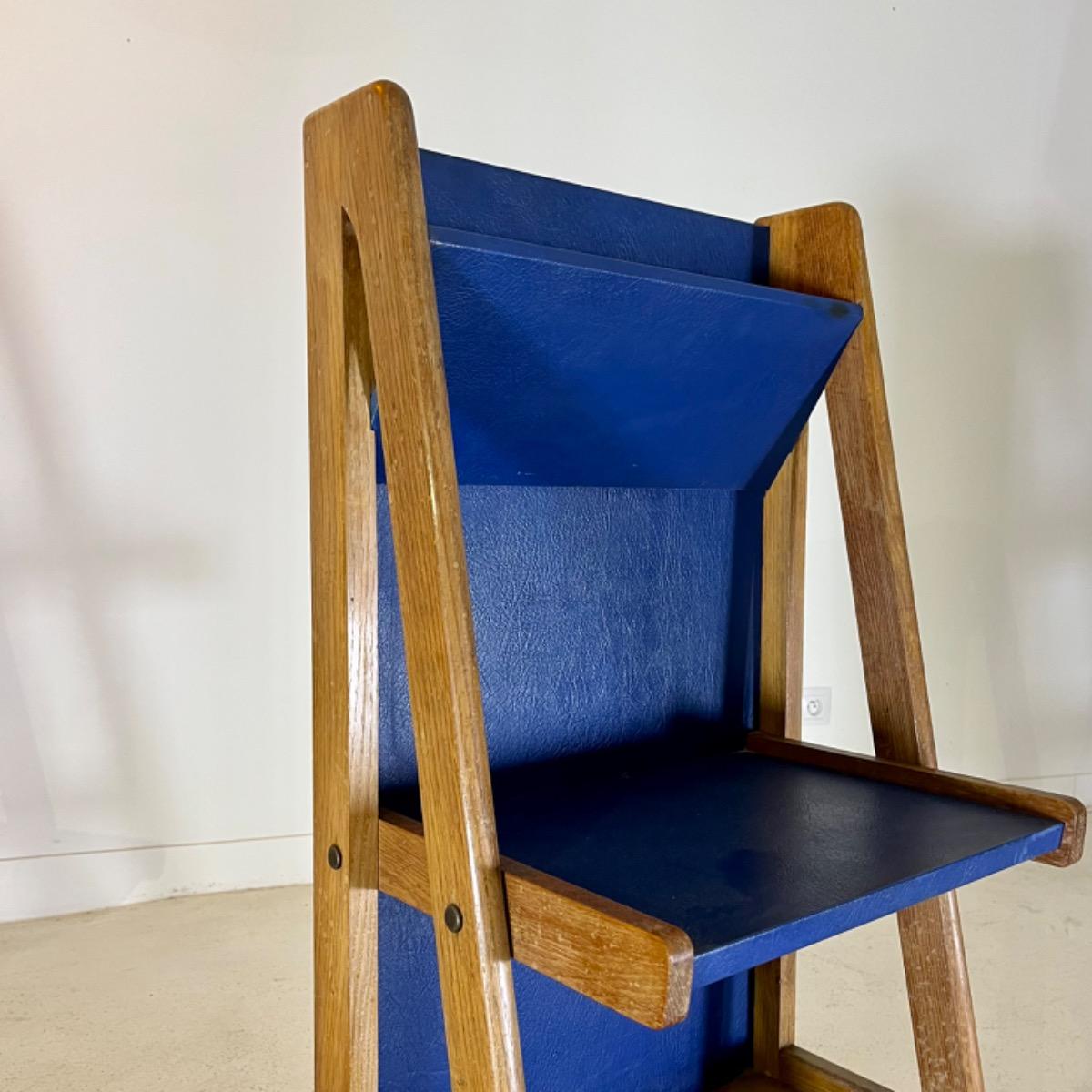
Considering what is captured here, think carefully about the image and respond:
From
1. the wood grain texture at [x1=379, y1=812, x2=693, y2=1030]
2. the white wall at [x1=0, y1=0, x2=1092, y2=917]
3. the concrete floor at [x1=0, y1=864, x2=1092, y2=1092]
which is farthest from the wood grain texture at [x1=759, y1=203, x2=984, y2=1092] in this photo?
the white wall at [x1=0, y1=0, x2=1092, y2=917]

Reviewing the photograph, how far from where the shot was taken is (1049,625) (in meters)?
2.64

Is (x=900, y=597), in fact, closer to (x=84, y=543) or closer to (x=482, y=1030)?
(x=482, y=1030)

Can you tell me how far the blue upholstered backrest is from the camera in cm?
84

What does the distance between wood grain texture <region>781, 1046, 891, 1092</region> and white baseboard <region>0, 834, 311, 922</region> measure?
1.24 metres

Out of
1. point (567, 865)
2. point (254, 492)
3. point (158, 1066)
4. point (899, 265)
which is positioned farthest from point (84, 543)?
point (899, 265)

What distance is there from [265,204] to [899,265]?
1390mm

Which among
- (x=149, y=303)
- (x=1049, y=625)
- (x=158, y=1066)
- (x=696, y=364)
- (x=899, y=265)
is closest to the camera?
(x=696, y=364)

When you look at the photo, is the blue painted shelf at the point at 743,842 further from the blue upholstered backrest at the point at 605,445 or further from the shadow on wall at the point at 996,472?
the shadow on wall at the point at 996,472

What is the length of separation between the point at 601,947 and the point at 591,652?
1.37 ft

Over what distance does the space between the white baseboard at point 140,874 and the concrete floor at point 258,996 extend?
3cm

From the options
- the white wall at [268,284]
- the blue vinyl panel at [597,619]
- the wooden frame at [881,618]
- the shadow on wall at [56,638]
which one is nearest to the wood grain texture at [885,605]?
the wooden frame at [881,618]

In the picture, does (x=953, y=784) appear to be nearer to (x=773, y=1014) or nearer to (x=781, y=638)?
(x=781, y=638)

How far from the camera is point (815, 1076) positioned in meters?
1.14

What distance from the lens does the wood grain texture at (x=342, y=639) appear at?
32.4 inches
